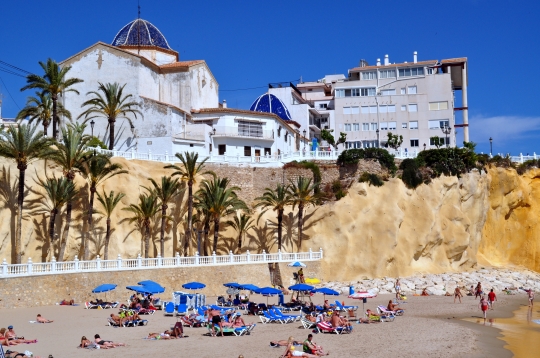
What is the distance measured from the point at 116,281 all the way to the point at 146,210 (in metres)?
6.70

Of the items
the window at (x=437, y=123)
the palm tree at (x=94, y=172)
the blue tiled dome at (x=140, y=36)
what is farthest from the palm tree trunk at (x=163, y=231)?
the window at (x=437, y=123)

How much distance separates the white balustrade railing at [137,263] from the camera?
31.3 meters

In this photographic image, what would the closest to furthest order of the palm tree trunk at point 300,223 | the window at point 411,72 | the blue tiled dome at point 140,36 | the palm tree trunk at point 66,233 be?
the palm tree trunk at point 66,233 → the palm tree trunk at point 300,223 → the blue tiled dome at point 140,36 → the window at point 411,72

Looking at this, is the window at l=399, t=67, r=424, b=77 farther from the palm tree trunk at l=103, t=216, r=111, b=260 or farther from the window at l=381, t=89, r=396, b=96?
the palm tree trunk at l=103, t=216, r=111, b=260

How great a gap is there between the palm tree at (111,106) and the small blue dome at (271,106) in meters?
19.1

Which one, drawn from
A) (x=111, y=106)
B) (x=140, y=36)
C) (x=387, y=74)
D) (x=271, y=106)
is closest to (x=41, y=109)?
(x=111, y=106)

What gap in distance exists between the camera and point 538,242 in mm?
56750

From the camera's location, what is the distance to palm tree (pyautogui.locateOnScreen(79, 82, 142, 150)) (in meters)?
46.7

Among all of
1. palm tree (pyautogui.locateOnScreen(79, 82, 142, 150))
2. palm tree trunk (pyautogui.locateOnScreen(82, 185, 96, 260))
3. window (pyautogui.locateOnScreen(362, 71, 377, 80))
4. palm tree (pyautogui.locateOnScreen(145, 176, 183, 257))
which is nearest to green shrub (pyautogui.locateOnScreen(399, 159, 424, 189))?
palm tree (pyautogui.locateOnScreen(145, 176, 183, 257))

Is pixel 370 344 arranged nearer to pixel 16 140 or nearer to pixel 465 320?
pixel 465 320

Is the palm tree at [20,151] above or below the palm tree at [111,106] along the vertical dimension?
below

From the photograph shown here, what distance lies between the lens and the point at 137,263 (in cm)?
3631

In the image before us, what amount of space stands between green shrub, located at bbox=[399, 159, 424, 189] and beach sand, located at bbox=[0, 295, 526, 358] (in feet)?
60.3

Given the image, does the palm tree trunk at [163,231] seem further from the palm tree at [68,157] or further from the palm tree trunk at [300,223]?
the palm tree trunk at [300,223]
